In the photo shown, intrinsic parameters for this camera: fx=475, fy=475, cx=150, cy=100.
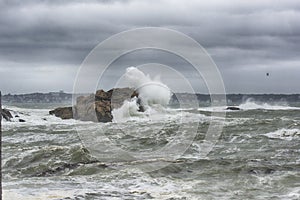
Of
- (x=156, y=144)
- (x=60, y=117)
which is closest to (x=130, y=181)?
(x=156, y=144)

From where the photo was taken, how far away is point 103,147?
57.2 feet

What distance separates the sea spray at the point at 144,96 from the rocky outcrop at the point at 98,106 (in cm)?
62

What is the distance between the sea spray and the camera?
37.3 metres

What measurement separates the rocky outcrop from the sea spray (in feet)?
2.04

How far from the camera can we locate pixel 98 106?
36062mm

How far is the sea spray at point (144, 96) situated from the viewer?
37.3 m

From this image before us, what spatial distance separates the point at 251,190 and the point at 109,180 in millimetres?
3069

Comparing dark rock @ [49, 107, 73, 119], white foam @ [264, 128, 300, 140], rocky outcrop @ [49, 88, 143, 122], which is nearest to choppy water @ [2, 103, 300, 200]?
white foam @ [264, 128, 300, 140]

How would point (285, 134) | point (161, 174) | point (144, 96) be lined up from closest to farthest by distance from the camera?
point (161, 174) < point (285, 134) < point (144, 96)

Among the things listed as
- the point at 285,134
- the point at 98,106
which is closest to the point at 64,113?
the point at 98,106

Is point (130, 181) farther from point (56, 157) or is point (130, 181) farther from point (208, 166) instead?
point (56, 157)

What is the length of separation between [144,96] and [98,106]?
8361 mm

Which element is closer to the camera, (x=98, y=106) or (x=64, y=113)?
(x=98, y=106)

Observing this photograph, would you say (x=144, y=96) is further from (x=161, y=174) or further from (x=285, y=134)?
(x=161, y=174)
